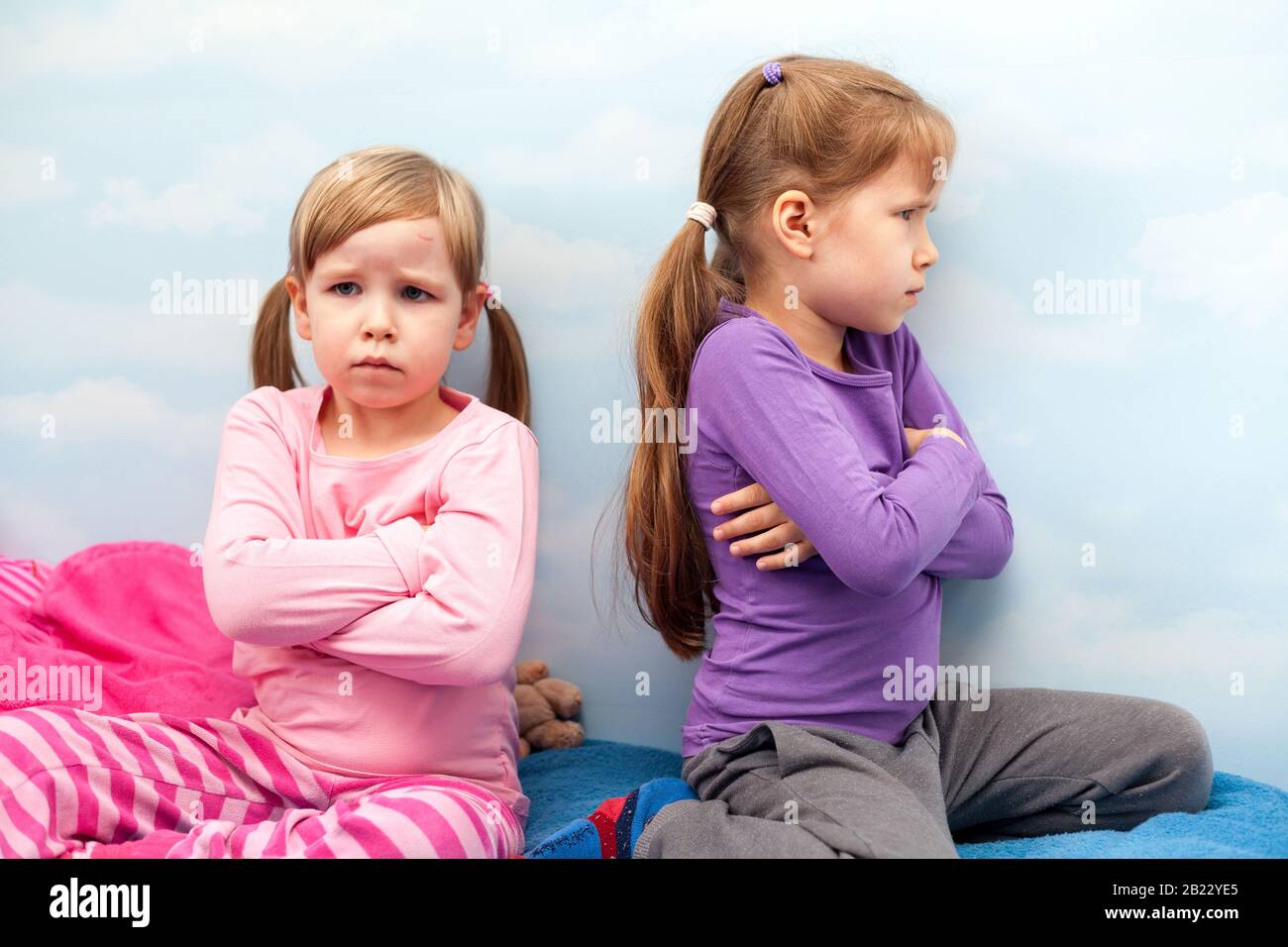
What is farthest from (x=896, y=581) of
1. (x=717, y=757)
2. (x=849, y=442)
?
(x=717, y=757)

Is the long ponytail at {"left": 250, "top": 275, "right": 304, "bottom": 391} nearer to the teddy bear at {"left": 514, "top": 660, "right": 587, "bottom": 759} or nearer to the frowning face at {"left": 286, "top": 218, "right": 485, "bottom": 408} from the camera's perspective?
the frowning face at {"left": 286, "top": 218, "right": 485, "bottom": 408}

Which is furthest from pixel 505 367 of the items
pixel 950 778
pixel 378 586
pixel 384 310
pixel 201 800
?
pixel 950 778

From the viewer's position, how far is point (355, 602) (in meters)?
1.28

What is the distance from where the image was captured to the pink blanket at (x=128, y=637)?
4.94 feet

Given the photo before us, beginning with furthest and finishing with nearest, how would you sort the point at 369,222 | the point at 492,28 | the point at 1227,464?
the point at 492,28, the point at 1227,464, the point at 369,222

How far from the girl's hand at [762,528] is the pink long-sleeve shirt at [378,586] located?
24 centimetres

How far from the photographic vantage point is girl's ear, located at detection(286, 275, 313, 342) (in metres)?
1.46

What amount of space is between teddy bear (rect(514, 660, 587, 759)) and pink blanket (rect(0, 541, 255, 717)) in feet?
1.21

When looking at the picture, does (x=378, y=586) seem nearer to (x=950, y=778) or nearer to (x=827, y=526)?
(x=827, y=526)

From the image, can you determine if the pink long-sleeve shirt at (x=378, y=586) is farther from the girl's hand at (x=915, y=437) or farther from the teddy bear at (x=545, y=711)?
the girl's hand at (x=915, y=437)

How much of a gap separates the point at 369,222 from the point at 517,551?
43cm

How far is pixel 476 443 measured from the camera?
1420mm

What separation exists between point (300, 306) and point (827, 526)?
0.72 metres

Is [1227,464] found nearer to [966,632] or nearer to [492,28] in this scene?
[966,632]
